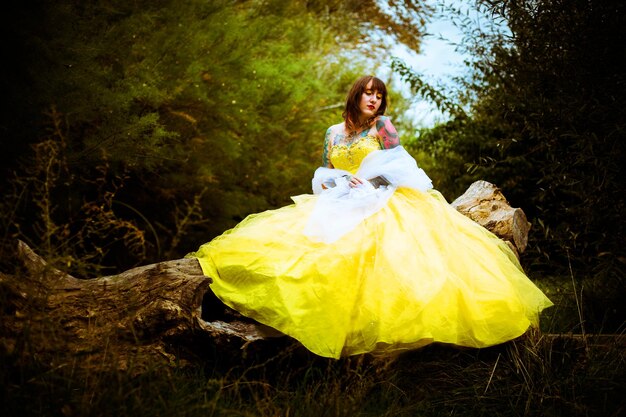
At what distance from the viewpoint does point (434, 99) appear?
5715 millimetres

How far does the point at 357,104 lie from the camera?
145 inches

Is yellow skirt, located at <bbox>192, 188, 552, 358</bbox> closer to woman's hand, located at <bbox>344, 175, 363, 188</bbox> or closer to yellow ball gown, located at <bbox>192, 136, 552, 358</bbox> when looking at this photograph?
yellow ball gown, located at <bbox>192, 136, 552, 358</bbox>

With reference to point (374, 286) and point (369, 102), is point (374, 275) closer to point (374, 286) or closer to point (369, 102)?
point (374, 286)

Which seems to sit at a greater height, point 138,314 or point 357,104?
point 357,104

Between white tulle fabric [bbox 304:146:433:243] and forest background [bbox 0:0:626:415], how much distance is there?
76cm

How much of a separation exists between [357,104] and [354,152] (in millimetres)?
411

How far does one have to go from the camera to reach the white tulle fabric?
268 centimetres

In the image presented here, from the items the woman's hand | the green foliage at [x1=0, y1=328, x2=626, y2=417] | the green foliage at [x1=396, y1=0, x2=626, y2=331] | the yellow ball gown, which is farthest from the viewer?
the woman's hand

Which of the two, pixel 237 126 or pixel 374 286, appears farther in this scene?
pixel 237 126

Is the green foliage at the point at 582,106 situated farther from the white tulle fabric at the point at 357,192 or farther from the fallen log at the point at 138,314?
the fallen log at the point at 138,314

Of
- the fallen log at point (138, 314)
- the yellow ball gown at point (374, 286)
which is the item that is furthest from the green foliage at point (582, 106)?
the fallen log at point (138, 314)

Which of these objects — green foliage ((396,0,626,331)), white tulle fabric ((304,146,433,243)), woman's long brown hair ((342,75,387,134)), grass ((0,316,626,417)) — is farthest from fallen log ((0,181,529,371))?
green foliage ((396,0,626,331))

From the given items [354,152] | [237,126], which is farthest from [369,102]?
[237,126]

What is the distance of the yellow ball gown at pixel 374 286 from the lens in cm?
229
